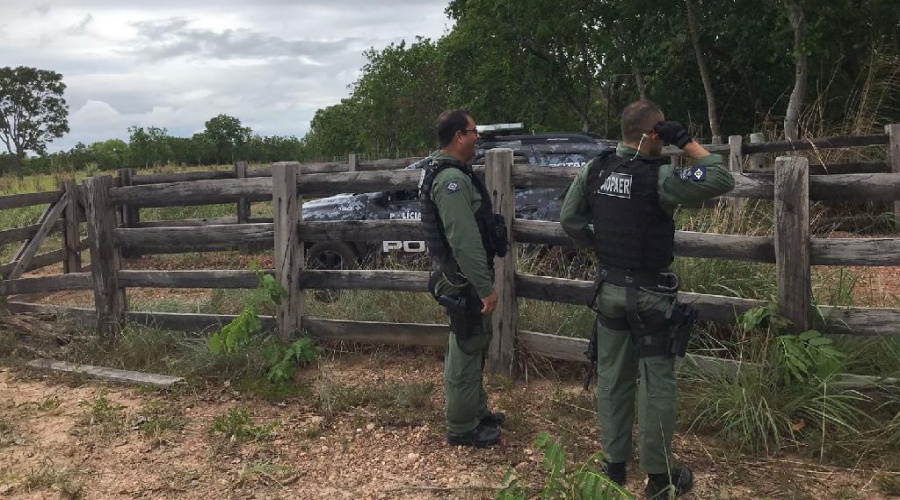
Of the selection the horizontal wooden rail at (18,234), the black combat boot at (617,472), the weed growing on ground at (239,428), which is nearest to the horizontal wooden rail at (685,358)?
the black combat boot at (617,472)

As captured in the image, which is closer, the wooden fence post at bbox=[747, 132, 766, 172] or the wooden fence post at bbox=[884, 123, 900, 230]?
the wooden fence post at bbox=[884, 123, 900, 230]

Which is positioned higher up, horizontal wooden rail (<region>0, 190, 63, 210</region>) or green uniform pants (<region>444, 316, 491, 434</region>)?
horizontal wooden rail (<region>0, 190, 63, 210</region>)

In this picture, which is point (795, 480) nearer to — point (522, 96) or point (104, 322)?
point (104, 322)

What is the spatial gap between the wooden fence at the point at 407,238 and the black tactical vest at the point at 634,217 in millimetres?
1093

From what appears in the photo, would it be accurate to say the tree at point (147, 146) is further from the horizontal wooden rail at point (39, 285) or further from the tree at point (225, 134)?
the horizontal wooden rail at point (39, 285)

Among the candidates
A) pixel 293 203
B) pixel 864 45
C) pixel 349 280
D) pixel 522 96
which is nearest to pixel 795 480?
pixel 349 280

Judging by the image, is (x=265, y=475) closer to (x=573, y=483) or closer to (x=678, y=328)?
(x=573, y=483)

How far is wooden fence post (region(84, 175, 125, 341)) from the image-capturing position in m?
6.53

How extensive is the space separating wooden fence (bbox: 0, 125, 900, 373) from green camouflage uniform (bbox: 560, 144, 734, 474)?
1032 millimetres

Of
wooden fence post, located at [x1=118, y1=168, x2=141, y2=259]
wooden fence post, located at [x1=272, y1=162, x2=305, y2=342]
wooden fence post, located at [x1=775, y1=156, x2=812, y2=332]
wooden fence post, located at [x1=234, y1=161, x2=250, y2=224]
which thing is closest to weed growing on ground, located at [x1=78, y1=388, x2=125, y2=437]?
wooden fence post, located at [x1=272, y1=162, x2=305, y2=342]

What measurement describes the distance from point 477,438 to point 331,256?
4340 mm

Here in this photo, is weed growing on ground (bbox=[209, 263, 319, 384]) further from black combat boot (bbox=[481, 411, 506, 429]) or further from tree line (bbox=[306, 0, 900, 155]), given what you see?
tree line (bbox=[306, 0, 900, 155])

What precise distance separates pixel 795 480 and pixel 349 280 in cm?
344

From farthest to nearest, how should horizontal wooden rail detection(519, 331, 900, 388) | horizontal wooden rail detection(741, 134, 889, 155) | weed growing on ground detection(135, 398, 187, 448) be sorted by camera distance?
horizontal wooden rail detection(741, 134, 889, 155), weed growing on ground detection(135, 398, 187, 448), horizontal wooden rail detection(519, 331, 900, 388)
